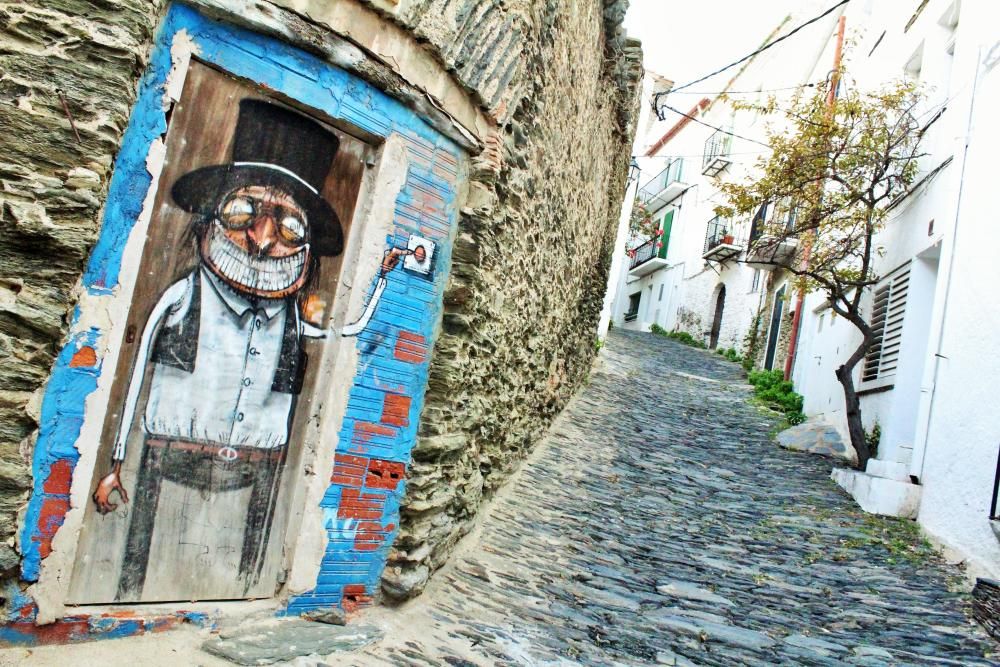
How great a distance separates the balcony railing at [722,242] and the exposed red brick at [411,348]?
18.7m

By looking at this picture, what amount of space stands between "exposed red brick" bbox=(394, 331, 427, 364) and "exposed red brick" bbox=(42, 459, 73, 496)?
5.18 feet

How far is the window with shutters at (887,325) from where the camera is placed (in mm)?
8812

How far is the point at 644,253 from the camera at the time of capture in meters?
31.0

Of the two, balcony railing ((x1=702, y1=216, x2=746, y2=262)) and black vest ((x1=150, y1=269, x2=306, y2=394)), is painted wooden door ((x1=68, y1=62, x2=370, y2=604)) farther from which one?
balcony railing ((x1=702, y1=216, x2=746, y2=262))

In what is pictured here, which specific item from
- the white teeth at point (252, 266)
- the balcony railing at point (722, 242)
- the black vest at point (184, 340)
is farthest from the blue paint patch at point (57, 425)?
the balcony railing at point (722, 242)

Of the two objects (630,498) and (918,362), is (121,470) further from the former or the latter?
(918,362)

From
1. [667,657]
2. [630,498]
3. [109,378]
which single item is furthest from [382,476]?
[630,498]

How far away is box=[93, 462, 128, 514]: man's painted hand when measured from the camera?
2996mm

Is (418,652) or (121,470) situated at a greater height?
(121,470)

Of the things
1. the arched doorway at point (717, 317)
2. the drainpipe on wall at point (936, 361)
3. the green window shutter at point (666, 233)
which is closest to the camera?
the drainpipe on wall at point (936, 361)

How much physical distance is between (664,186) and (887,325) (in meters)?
21.6

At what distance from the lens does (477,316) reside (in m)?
4.51

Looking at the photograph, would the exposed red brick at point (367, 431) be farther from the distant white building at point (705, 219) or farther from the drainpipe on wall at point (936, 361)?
the distant white building at point (705, 219)

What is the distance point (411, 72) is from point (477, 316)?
1440 mm
